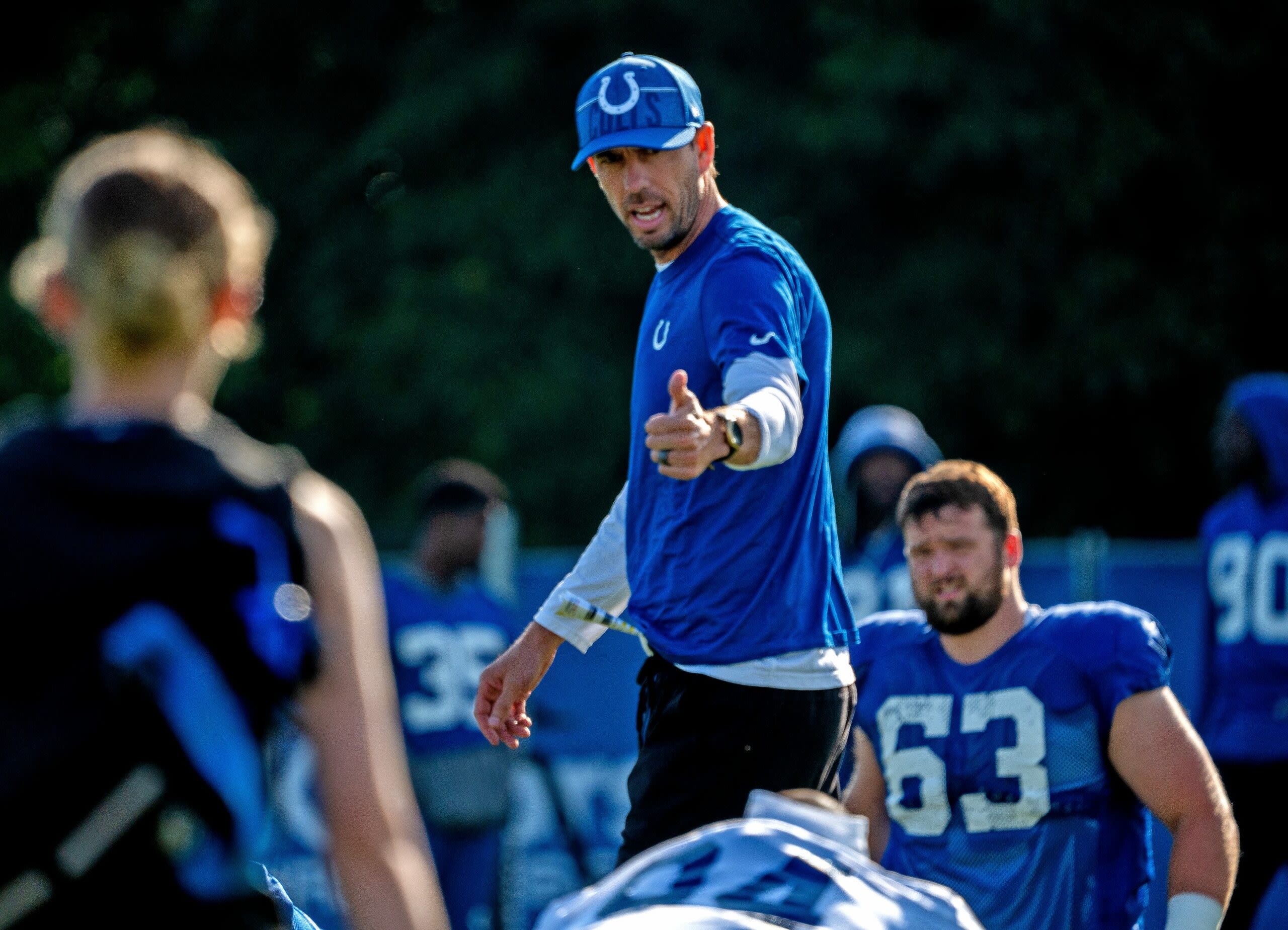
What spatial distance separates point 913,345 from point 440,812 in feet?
28.1

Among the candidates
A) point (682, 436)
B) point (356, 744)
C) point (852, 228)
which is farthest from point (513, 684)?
point (852, 228)

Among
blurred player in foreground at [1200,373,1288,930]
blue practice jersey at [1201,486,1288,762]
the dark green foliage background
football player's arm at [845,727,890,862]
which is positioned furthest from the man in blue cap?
the dark green foliage background

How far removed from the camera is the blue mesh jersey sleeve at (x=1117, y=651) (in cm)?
434

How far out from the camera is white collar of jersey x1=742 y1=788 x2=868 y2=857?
2717 millimetres

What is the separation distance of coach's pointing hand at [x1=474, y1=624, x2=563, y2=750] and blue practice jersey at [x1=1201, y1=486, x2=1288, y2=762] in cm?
402

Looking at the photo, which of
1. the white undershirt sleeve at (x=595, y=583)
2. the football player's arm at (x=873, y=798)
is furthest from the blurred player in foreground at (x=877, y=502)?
the white undershirt sleeve at (x=595, y=583)

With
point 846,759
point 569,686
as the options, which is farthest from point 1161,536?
point 846,759

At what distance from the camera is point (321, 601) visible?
7.14ft

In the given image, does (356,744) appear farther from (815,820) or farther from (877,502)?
(877,502)

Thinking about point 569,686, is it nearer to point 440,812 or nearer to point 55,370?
point 440,812

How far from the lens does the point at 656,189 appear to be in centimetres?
371

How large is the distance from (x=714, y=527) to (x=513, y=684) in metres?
0.70

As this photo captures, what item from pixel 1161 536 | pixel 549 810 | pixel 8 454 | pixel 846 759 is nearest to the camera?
pixel 8 454

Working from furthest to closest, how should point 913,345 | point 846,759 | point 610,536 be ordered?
1. point 913,345
2. point 846,759
3. point 610,536
